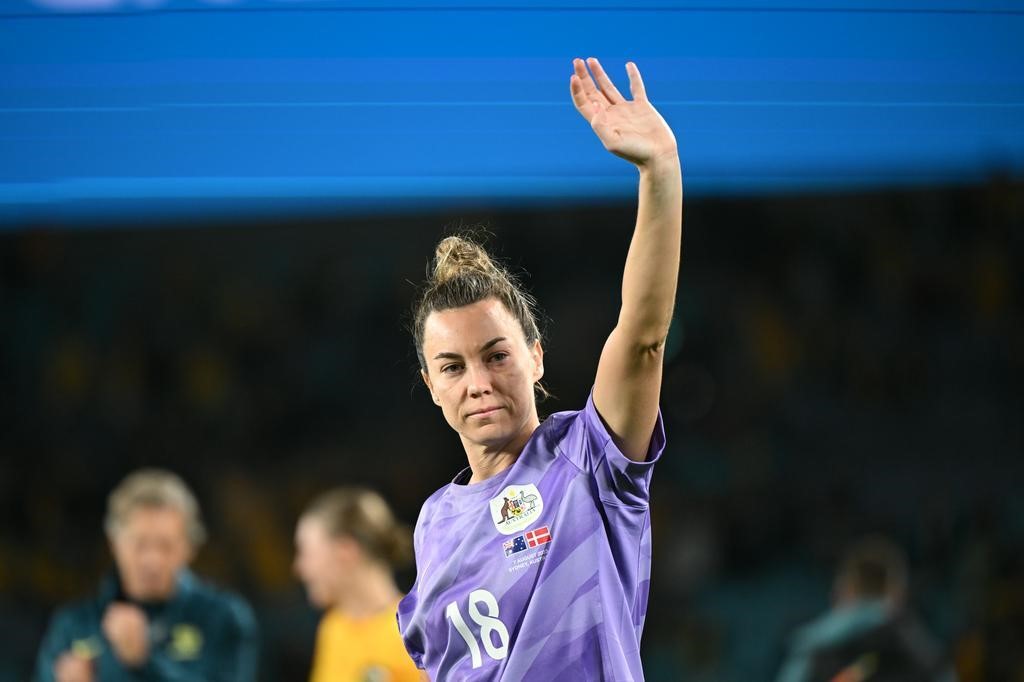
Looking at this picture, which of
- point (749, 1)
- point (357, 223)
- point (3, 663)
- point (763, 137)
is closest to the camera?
point (749, 1)

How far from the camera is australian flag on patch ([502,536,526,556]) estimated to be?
2.29m

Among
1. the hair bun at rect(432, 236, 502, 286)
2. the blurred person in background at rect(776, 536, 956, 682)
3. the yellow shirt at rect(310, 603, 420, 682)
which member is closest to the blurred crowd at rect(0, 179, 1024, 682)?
the blurred person in background at rect(776, 536, 956, 682)

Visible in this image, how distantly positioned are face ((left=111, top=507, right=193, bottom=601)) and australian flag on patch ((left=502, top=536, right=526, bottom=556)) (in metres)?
3.28

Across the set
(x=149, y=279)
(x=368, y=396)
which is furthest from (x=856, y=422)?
(x=149, y=279)

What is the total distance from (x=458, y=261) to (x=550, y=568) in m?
0.68

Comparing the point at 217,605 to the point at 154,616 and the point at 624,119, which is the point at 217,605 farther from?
the point at 624,119

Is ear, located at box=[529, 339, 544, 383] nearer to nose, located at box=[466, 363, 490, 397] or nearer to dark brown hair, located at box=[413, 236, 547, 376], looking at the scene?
dark brown hair, located at box=[413, 236, 547, 376]

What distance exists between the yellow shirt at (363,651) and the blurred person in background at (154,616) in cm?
48

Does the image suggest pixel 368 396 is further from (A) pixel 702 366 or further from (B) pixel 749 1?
(B) pixel 749 1

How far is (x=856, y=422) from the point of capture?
→ 28.5 ft

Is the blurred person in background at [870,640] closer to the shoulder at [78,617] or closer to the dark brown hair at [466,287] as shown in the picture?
the shoulder at [78,617]

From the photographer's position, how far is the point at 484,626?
229 centimetres

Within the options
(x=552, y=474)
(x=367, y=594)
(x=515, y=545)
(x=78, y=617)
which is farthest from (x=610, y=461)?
(x=78, y=617)

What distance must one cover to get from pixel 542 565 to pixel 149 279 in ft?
Result: 24.4
